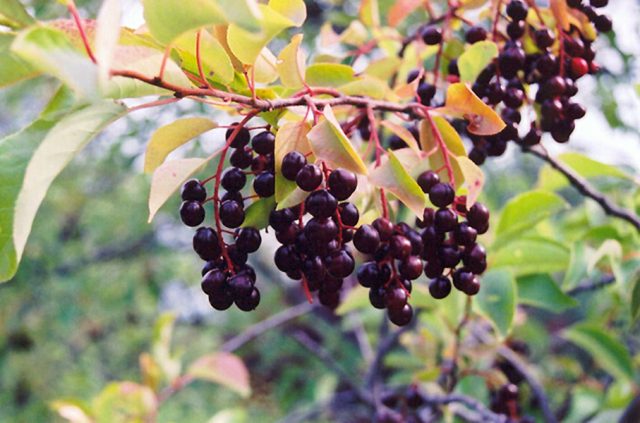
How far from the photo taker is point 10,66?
0.58 meters

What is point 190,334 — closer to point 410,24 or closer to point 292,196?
point 410,24

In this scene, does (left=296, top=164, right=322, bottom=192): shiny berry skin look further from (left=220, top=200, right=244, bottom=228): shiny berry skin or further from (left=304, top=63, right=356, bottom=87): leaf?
(left=304, top=63, right=356, bottom=87): leaf

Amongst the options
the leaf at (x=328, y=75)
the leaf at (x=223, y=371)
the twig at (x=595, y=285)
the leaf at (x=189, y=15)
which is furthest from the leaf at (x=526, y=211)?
the leaf at (x=223, y=371)

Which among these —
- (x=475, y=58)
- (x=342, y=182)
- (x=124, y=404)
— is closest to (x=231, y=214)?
(x=342, y=182)

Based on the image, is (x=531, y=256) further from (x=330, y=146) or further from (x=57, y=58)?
(x=57, y=58)

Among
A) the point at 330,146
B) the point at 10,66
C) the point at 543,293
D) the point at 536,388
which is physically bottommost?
the point at 536,388

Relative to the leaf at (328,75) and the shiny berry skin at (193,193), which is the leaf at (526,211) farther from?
the shiny berry skin at (193,193)

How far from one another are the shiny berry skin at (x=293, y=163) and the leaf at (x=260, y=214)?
0.09 meters

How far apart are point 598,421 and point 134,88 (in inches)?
54.0

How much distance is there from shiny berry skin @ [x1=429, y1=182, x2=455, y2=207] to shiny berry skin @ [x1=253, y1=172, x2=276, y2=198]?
192 millimetres

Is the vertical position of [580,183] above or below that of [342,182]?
below

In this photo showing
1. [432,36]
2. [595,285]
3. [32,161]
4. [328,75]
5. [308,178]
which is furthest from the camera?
[595,285]

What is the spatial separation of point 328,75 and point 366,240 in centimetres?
31

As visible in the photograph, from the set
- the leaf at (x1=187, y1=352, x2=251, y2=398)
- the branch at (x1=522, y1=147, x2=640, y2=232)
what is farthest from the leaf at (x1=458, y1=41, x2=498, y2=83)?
the leaf at (x1=187, y1=352, x2=251, y2=398)
